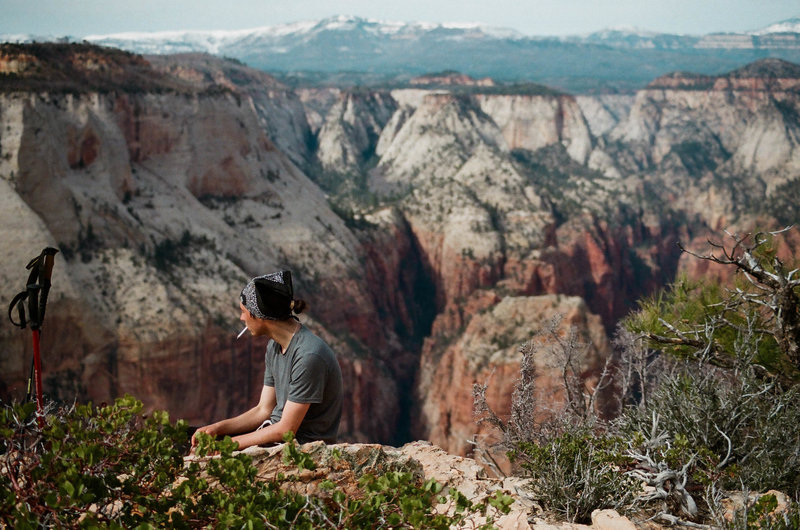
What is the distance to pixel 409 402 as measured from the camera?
2945 centimetres

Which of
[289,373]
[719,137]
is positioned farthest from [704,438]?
[719,137]

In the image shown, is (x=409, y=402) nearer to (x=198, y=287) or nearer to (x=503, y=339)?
(x=503, y=339)

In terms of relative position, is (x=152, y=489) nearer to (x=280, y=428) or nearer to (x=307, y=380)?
(x=280, y=428)

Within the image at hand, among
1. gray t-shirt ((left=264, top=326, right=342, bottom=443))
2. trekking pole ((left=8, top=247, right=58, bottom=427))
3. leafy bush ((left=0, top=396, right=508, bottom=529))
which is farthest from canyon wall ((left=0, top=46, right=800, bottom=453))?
trekking pole ((left=8, top=247, right=58, bottom=427))

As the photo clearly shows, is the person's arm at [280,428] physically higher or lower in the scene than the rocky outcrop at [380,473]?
higher

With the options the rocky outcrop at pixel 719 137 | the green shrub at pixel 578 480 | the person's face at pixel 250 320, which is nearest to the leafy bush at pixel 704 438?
the green shrub at pixel 578 480

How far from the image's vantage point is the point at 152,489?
361cm

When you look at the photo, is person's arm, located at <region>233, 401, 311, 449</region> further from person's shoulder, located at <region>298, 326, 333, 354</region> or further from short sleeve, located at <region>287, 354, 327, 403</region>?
person's shoulder, located at <region>298, 326, 333, 354</region>

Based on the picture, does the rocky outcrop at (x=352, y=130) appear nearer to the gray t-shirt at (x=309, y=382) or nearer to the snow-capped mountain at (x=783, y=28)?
the gray t-shirt at (x=309, y=382)

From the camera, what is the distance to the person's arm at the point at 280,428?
480 cm

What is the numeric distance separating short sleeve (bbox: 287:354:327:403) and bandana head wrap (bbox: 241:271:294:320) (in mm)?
402

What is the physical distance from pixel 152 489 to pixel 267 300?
1742 millimetres

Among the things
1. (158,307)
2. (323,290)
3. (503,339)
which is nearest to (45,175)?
(158,307)

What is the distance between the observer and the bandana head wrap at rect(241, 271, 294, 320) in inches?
198
